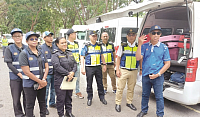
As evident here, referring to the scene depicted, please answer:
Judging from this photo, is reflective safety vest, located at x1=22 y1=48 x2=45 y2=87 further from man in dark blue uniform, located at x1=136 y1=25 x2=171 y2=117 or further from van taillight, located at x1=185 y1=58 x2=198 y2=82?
van taillight, located at x1=185 y1=58 x2=198 y2=82

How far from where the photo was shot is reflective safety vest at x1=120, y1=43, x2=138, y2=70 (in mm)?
3516

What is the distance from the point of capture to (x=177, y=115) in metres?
3.40

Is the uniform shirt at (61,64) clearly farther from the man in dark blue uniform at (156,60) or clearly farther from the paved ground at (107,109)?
Answer: the man in dark blue uniform at (156,60)

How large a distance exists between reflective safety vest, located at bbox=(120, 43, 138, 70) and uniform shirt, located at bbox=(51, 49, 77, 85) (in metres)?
1.18

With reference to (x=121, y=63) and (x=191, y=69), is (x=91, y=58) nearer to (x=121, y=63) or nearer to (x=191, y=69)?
(x=121, y=63)

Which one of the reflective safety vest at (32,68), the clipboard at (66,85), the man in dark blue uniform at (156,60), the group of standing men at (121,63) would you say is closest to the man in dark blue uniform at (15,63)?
the group of standing men at (121,63)

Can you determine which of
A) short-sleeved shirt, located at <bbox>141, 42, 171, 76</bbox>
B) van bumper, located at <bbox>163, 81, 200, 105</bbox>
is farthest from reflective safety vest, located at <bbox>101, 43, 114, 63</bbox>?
van bumper, located at <bbox>163, 81, 200, 105</bbox>

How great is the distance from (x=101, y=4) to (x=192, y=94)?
14.0 m

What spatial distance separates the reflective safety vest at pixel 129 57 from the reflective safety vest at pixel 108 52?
99 centimetres

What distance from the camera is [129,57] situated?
11.6ft

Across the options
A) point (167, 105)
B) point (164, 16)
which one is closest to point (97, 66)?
point (167, 105)

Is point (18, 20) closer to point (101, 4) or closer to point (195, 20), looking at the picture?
point (101, 4)

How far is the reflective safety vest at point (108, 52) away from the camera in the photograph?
448cm

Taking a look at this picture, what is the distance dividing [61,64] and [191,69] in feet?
8.11
